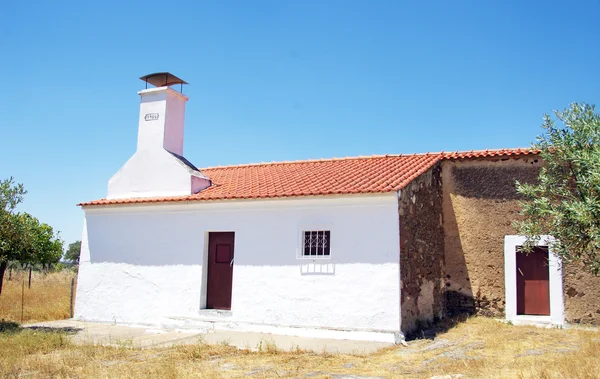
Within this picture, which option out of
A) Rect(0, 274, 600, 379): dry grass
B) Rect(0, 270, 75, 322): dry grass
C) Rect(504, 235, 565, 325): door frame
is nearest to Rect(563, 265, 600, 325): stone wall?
Rect(504, 235, 565, 325): door frame

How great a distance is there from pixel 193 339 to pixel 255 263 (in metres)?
2.40

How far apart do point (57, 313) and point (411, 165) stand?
1095 centimetres

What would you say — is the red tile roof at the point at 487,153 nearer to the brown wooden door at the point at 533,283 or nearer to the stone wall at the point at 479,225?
the stone wall at the point at 479,225

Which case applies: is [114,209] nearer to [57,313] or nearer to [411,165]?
[57,313]

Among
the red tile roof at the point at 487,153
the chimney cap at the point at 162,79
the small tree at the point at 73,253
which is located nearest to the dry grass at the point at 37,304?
the chimney cap at the point at 162,79

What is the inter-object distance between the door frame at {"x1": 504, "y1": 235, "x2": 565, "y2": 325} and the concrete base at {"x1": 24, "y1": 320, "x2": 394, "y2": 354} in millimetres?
4745

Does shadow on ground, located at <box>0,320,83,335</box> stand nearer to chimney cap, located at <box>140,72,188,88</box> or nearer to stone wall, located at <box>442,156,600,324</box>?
chimney cap, located at <box>140,72,188,88</box>

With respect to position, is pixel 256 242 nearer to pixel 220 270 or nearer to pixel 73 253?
pixel 220 270

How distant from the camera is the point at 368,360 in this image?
29.6 ft

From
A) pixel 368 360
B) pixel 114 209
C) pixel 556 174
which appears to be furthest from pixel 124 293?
pixel 556 174

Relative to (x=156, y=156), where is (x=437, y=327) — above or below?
below

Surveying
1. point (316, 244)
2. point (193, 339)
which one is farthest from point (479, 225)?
point (193, 339)

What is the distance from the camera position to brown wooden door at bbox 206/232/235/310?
13375 millimetres

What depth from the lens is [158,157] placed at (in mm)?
15469
